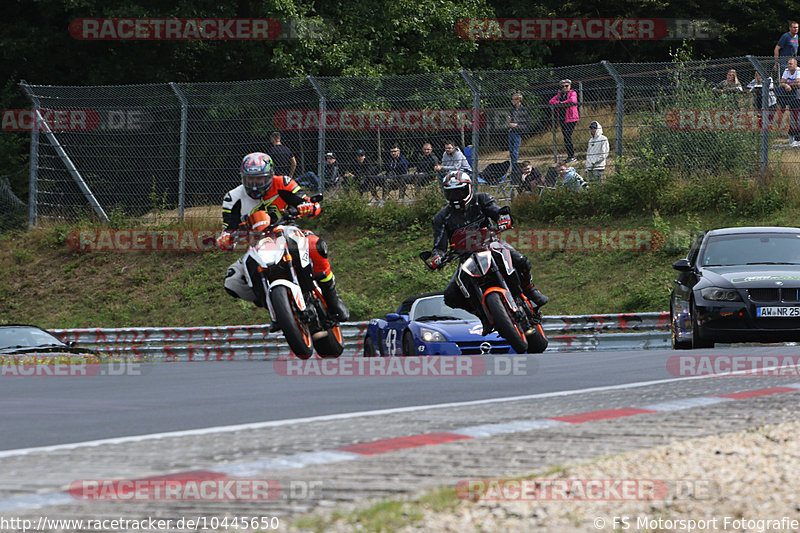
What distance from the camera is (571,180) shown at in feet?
75.0

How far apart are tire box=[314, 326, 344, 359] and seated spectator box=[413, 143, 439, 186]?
11.0 metres

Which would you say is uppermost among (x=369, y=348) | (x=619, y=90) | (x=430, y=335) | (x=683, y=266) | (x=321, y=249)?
(x=619, y=90)

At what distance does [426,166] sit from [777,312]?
11.0 metres

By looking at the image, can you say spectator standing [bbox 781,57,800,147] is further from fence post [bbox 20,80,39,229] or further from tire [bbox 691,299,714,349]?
fence post [bbox 20,80,39,229]

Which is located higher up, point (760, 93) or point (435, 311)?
point (760, 93)

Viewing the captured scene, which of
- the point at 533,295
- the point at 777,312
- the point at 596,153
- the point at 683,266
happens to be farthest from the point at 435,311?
the point at 596,153

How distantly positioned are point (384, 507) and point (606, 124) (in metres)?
17.9

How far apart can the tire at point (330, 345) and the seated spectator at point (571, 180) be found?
11774mm

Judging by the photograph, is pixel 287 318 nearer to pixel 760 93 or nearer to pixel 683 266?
pixel 683 266

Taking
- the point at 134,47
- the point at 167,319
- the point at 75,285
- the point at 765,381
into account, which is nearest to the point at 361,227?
the point at 167,319

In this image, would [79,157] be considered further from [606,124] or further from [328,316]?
[328,316]

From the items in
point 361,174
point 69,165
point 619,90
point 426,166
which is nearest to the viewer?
point 619,90

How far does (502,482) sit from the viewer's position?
5.06 m

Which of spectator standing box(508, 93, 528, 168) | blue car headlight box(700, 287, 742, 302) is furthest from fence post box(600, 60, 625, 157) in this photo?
blue car headlight box(700, 287, 742, 302)
